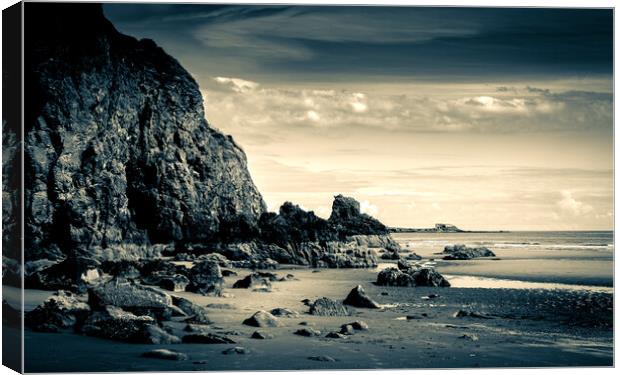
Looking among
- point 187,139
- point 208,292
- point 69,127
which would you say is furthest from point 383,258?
point 187,139

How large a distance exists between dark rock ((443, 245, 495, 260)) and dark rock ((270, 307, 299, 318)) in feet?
10.9

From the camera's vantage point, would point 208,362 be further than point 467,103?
No

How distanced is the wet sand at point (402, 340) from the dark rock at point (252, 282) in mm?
900

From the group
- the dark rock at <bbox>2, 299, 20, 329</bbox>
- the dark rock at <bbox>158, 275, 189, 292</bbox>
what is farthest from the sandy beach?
the dark rock at <bbox>158, 275, 189, 292</bbox>

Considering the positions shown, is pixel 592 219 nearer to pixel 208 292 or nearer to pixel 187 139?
pixel 208 292

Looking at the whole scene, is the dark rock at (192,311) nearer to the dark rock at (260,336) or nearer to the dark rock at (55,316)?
the dark rock at (260,336)

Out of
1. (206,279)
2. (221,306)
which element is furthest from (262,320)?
(206,279)

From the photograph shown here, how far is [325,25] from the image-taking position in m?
13.1

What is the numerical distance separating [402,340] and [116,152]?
44.9ft

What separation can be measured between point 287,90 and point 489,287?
519 centimetres

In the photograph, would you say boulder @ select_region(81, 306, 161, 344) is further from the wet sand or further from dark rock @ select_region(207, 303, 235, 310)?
dark rock @ select_region(207, 303, 235, 310)

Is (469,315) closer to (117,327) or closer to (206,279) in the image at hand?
(206,279)

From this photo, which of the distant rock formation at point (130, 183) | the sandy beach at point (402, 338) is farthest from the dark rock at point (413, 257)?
the sandy beach at point (402, 338)

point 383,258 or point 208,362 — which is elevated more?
point 383,258
